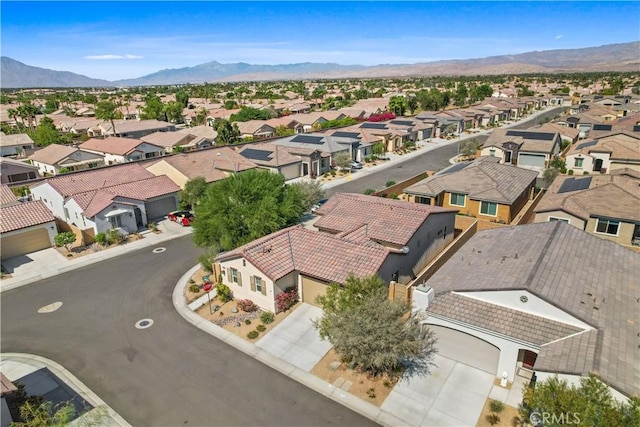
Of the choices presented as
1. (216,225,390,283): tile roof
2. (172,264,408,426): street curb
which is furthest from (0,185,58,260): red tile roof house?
(216,225,390,283): tile roof

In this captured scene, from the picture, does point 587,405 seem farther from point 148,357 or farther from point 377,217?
point 148,357

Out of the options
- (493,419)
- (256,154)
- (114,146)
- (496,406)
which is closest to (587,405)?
(493,419)

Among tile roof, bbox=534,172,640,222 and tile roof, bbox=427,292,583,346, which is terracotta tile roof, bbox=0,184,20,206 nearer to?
tile roof, bbox=427,292,583,346

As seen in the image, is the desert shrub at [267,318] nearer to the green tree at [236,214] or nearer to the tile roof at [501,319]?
the green tree at [236,214]

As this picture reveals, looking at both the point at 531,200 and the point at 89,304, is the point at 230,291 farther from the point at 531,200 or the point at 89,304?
the point at 531,200

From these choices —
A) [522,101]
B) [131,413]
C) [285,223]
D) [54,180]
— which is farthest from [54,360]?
[522,101]
